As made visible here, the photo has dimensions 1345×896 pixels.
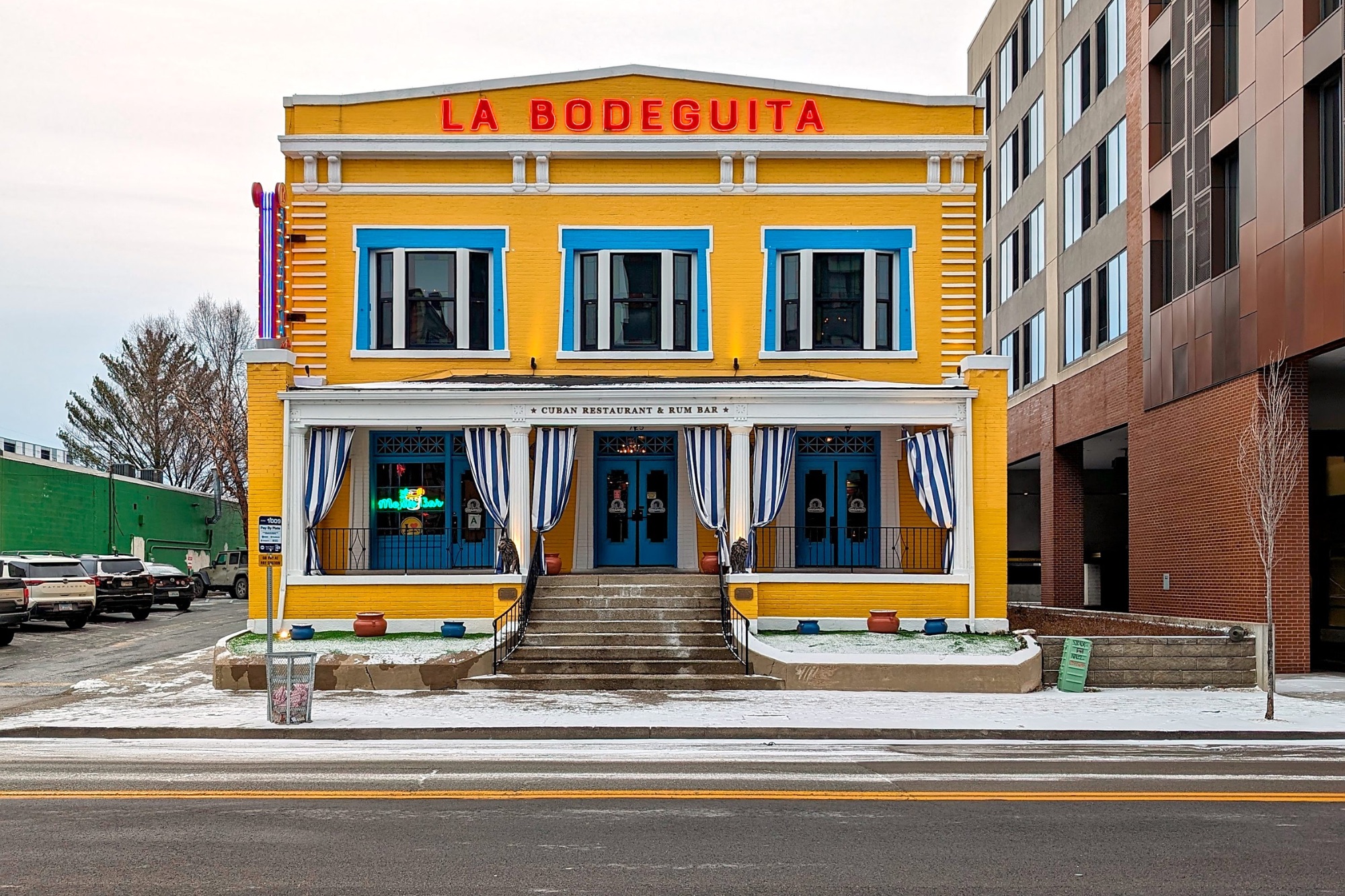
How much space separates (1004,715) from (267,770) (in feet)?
30.7

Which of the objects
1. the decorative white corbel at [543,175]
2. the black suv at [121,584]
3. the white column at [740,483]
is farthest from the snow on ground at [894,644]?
the black suv at [121,584]

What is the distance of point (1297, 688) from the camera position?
21625 millimetres

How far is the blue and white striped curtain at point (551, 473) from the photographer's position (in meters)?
24.1

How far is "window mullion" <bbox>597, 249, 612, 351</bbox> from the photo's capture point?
25.9 m

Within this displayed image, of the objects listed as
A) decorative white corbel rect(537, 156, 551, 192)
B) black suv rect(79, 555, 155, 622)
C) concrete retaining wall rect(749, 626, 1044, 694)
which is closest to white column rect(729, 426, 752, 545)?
concrete retaining wall rect(749, 626, 1044, 694)

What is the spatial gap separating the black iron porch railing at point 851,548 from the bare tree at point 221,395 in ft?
112

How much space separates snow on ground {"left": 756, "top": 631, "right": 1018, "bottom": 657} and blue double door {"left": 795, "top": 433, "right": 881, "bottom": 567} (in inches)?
132

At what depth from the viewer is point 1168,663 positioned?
2088 cm

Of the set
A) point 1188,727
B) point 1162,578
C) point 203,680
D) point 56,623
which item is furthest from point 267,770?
point 56,623

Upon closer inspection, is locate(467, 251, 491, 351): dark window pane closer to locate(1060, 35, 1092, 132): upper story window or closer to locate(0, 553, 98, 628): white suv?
locate(0, 553, 98, 628): white suv

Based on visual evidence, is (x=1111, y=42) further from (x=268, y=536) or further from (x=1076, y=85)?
(x=268, y=536)

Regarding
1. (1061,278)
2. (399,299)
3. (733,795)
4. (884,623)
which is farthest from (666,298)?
(1061,278)

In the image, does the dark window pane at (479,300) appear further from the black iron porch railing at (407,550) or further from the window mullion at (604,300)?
the black iron porch railing at (407,550)

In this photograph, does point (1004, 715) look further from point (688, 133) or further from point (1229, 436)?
point (688, 133)
